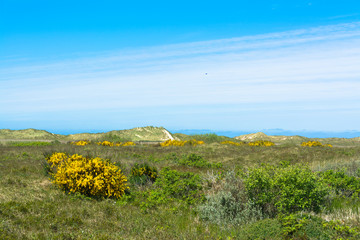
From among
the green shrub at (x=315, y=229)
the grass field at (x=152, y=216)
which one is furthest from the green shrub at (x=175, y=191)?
the green shrub at (x=315, y=229)

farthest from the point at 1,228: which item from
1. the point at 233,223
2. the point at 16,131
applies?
the point at 16,131

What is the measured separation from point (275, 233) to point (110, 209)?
470cm

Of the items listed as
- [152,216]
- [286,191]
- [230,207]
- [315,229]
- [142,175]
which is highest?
[286,191]

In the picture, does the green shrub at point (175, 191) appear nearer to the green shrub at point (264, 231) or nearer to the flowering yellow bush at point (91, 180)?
the flowering yellow bush at point (91, 180)

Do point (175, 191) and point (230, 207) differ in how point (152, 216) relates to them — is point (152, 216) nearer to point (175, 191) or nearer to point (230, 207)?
point (230, 207)

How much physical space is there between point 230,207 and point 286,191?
1622 millimetres

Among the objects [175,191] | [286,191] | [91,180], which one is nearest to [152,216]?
[175,191]

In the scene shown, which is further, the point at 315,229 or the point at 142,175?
the point at 142,175

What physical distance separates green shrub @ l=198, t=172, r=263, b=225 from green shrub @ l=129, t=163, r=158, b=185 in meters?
4.37

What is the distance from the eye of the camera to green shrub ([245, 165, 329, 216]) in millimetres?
8453

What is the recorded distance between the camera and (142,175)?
13398mm

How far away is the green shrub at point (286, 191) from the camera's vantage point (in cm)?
845

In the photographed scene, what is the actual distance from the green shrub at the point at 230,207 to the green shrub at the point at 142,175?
4371 mm

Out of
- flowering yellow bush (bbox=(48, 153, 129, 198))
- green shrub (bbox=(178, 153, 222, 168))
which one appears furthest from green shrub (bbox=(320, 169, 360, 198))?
flowering yellow bush (bbox=(48, 153, 129, 198))
